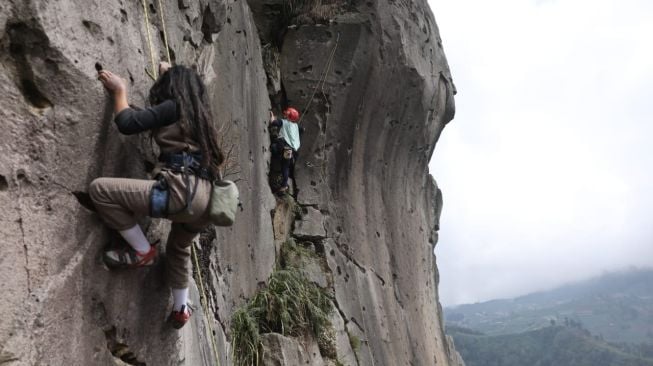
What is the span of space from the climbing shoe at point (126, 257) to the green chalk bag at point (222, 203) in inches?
20.1

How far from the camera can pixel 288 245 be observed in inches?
384

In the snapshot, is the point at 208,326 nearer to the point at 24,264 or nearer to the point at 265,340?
the point at 265,340

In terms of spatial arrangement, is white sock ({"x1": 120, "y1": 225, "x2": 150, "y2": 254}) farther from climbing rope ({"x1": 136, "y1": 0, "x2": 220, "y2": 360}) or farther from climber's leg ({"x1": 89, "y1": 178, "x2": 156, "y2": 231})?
climbing rope ({"x1": 136, "y1": 0, "x2": 220, "y2": 360})

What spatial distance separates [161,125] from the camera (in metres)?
3.82

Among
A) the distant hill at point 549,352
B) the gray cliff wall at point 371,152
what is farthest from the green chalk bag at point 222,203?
the distant hill at point 549,352

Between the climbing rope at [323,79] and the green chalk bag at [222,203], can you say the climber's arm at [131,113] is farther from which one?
the climbing rope at [323,79]

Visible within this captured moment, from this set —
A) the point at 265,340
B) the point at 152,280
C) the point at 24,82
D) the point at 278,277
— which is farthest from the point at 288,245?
the point at 24,82

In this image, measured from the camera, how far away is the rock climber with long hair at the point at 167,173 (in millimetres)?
3617

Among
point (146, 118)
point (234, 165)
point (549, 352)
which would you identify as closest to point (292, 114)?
point (234, 165)

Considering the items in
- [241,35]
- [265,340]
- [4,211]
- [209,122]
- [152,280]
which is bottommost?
[265,340]

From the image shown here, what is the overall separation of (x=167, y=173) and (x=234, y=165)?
144 inches

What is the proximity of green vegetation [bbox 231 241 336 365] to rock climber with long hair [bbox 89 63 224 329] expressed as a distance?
337 centimetres

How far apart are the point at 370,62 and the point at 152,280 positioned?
7.38m

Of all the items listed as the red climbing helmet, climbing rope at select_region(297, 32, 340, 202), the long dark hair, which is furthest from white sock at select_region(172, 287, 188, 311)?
climbing rope at select_region(297, 32, 340, 202)
